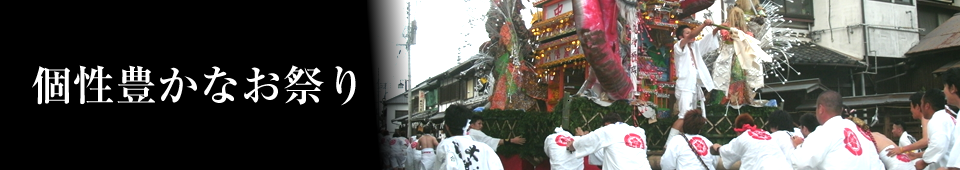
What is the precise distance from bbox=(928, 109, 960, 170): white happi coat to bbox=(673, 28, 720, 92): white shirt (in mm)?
3022

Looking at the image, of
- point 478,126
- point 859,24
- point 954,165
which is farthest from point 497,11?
point 859,24

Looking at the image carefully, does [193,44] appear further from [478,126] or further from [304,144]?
[478,126]

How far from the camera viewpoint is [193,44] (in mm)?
5859

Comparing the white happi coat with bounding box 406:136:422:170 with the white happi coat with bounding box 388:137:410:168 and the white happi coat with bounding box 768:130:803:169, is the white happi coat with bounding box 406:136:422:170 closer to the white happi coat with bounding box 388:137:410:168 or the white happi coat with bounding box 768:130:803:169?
the white happi coat with bounding box 388:137:410:168

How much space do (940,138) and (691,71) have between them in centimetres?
319

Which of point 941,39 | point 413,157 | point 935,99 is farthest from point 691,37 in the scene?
point 941,39

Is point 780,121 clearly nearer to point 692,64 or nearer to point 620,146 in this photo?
point 620,146

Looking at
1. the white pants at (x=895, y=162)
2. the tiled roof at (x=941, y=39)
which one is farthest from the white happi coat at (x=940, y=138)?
the tiled roof at (x=941, y=39)

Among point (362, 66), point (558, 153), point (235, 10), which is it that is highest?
point (235, 10)

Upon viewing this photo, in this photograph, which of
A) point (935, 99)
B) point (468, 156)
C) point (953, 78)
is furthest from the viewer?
point (468, 156)

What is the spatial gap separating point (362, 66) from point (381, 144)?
638mm

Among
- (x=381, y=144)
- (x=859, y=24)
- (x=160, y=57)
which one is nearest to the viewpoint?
(x=160, y=57)

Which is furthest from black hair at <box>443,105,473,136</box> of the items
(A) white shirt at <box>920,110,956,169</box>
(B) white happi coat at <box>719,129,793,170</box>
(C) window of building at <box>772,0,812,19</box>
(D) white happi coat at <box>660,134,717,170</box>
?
(C) window of building at <box>772,0,812,19</box>

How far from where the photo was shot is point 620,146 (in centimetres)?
724
